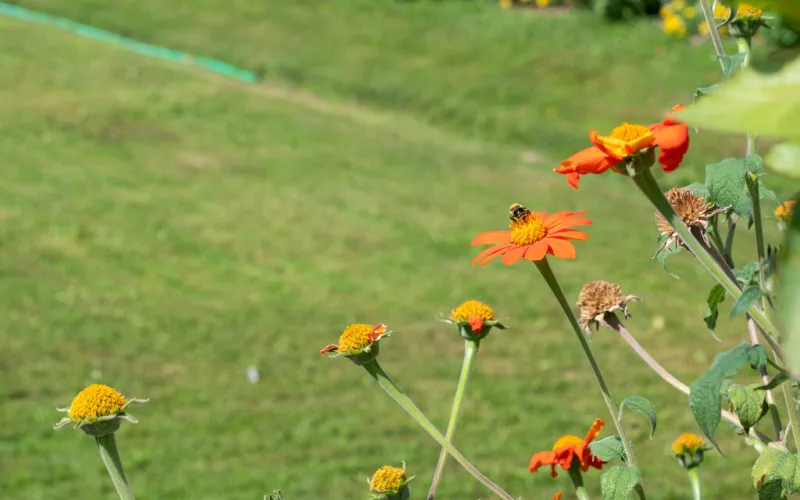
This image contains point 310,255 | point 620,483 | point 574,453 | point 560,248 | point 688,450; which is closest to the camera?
point 620,483

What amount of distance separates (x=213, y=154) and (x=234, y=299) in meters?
2.64

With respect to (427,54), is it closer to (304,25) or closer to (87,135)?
(304,25)

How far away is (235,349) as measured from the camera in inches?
198

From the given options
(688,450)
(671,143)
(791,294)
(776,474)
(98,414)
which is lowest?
(688,450)

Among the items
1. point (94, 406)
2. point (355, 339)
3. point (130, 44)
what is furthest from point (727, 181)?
point (130, 44)

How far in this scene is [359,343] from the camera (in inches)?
45.5

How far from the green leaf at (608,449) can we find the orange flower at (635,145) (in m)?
0.35

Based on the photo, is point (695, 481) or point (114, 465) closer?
point (114, 465)

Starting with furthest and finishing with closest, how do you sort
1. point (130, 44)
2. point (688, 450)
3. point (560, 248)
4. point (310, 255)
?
point (130, 44)
point (310, 255)
point (688, 450)
point (560, 248)

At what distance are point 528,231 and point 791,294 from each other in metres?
0.73

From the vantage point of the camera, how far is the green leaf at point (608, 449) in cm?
106

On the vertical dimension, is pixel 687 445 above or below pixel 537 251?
below

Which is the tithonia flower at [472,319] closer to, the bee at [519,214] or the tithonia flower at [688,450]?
the bee at [519,214]

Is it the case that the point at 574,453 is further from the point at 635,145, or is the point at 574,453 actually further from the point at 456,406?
the point at 635,145
